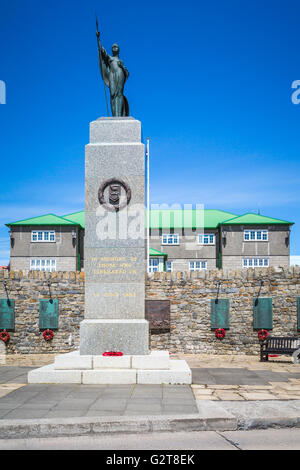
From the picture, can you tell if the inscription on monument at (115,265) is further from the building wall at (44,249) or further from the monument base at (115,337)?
the building wall at (44,249)

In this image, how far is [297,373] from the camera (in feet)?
35.2

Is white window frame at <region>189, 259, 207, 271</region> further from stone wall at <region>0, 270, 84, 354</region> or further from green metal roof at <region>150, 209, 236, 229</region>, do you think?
stone wall at <region>0, 270, 84, 354</region>

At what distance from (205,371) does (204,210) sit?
32692mm

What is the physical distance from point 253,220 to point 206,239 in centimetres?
460

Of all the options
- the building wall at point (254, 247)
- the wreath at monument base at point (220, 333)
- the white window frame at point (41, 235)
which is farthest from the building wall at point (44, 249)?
the wreath at monument base at point (220, 333)

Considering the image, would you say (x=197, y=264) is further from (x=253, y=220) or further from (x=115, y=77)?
(x=115, y=77)

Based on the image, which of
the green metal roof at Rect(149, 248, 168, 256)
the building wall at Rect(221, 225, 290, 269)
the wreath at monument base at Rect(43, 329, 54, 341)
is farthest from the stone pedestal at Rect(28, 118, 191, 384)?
the building wall at Rect(221, 225, 290, 269)

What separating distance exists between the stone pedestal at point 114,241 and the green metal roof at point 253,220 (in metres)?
28.7

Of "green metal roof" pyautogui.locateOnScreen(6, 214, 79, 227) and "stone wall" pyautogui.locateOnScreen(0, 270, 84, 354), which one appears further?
"green metal roof" pyautogui.locateOnScreen(6, 214, 79, 227)

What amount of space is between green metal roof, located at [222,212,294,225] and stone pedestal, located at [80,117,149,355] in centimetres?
2867

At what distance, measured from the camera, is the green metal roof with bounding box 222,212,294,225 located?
3784 cm

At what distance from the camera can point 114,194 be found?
32.0ft

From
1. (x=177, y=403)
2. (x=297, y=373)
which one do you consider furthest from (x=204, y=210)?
(x=177, y=403)

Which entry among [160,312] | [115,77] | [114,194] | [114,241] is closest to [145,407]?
[114,241]
